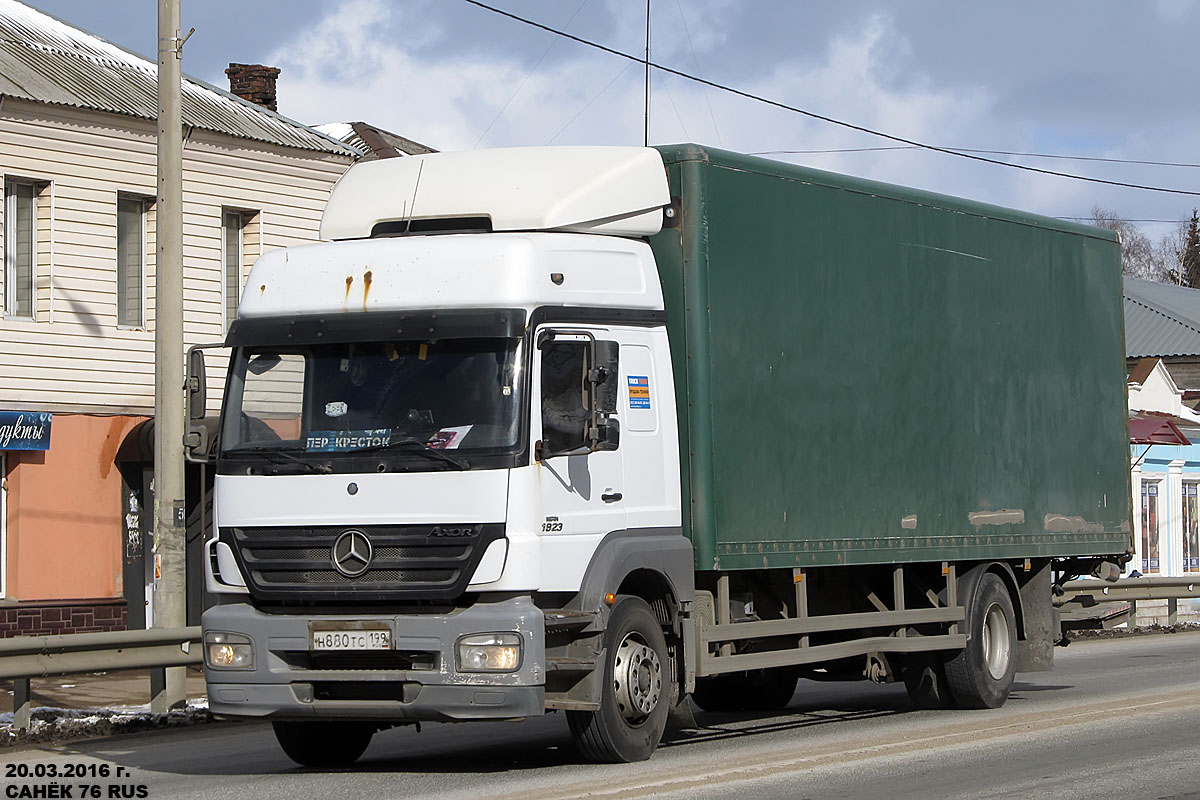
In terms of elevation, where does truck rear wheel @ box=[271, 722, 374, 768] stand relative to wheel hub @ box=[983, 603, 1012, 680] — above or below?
below

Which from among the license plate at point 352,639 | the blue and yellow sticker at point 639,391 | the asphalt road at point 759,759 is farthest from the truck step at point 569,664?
the blue and yellow sticker at point 639,391

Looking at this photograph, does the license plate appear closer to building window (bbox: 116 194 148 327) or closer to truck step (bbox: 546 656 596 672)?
truck step (bbox: 546 656 596 672)

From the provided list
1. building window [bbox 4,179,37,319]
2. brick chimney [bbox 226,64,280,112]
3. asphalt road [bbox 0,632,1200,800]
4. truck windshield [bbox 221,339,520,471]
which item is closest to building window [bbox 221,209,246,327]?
building window [bbox 4,179,37,319]

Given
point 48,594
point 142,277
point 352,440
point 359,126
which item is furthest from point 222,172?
point 352,440

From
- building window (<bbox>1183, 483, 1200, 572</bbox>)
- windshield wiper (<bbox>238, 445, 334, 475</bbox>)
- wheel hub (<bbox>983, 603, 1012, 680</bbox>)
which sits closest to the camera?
windshield wiper (<bbox>238, 445, 334, 475</bbox>)

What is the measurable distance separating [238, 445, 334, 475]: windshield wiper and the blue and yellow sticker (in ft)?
5.90

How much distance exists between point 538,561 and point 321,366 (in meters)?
1.69

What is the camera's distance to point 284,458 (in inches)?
400

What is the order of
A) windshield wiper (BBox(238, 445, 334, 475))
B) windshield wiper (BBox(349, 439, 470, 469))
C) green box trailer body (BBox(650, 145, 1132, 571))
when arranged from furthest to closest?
green box trailer body (BBox(650, 145, 1132, 571)) → windshield wiper (BBox(238, 445, 334, 475)) → windshield wiper (BBox(349, 439, 470, 469))

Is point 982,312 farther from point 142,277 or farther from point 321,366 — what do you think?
point 142,277

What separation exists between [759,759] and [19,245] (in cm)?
1303

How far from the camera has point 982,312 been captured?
1392 centimetres

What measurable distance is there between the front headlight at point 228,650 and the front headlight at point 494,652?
1.32m

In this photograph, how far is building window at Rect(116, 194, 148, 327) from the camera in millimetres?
21844
